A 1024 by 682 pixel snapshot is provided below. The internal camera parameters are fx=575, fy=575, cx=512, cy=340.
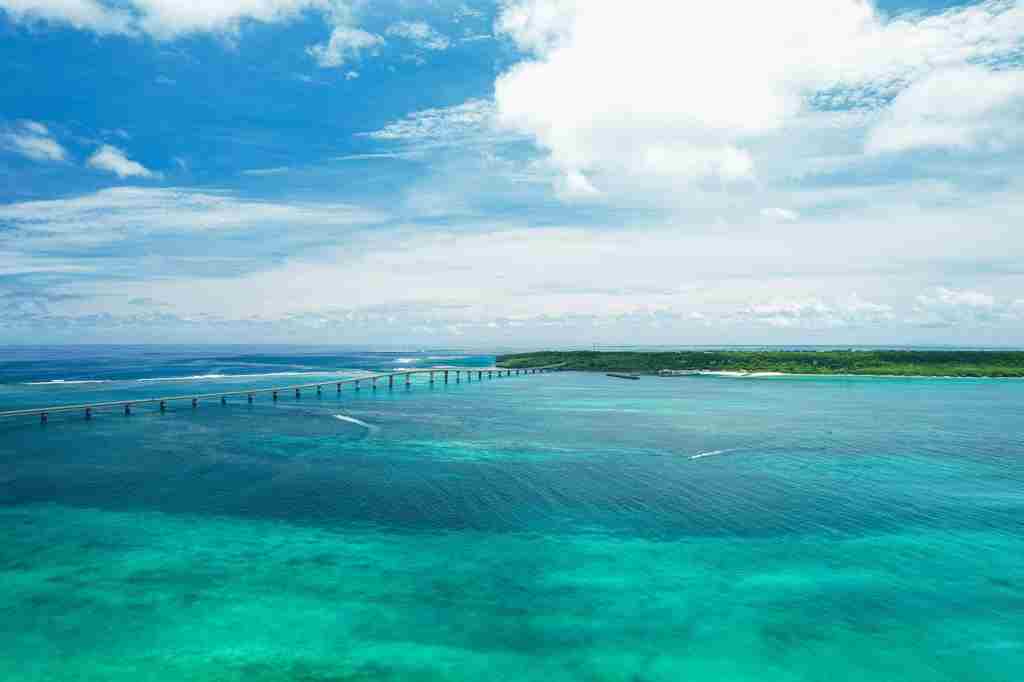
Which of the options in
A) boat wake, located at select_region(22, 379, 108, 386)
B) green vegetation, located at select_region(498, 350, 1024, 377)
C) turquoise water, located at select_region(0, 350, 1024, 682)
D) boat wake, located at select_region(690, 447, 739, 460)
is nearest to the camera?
turquoise water, located at select_region(0, 350, 1024, 682)

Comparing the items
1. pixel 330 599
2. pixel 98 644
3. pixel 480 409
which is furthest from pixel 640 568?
pixel 480 409

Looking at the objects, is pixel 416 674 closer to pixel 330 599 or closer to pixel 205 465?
pixel 330 599

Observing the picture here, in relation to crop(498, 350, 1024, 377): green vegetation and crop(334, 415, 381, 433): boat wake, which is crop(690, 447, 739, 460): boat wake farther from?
crop(498, 350, 1024, 377): green vegetation

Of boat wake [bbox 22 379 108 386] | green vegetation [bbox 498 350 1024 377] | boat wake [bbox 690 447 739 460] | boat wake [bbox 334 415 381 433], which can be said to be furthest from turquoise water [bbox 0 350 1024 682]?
green vegetation [bbox 498 350 1024 377]

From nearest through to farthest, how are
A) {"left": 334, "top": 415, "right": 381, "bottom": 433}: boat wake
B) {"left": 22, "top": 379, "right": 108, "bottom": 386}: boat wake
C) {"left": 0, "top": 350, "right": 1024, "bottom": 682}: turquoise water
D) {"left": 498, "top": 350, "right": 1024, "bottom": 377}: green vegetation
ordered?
1. {"left": 0, "top": 350, "right": 1024, "bottom": 682}: turquoise water
2. {"left": 334, "top": 415, "right": 381, "bottom": 433}: boat wake
3. {"left": 22, "top": 379, "right": 108, "bottom": 386}: boat wake
4. {"left": 498, "top": 350, "right": 1024, "bottom": 377}: green vegetation

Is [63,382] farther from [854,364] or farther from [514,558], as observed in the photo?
[854,364]

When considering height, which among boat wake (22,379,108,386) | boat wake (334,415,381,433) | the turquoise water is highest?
boat wake (22,379,108,386)

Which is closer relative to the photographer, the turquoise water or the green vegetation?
the turquoise water

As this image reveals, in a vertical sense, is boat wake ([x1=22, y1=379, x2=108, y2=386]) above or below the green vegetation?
below

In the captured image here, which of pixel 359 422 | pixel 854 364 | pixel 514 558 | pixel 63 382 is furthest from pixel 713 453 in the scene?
pixel 854 364
